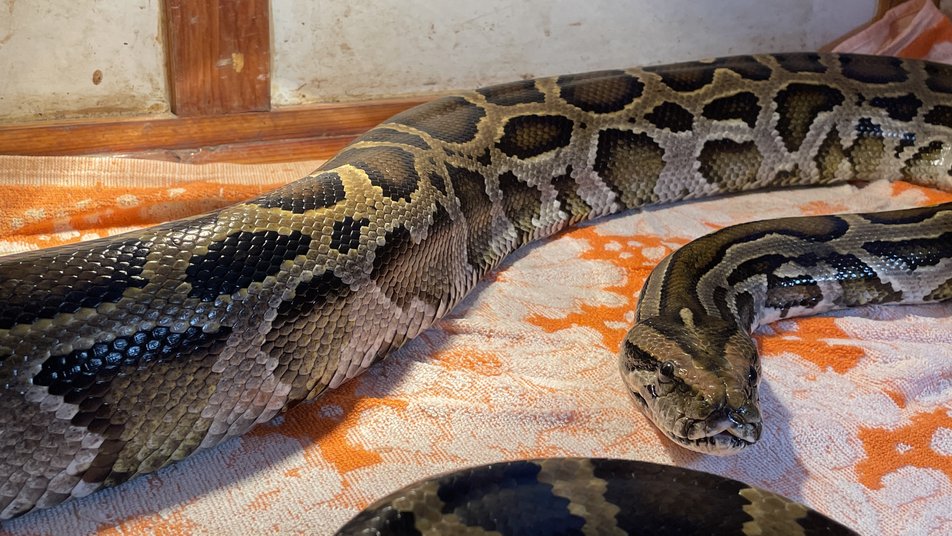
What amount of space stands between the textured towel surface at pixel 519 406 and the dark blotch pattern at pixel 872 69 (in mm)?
1494

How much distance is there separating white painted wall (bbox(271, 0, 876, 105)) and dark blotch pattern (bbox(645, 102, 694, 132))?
2.70 feet

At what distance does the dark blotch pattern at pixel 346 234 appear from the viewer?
9.13 feet

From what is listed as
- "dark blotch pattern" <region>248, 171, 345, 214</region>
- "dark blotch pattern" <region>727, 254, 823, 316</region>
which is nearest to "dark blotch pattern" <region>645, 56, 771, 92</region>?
"dark blotch pattern" <region>727, 254, 823, 316</region>

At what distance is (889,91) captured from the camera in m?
4.67

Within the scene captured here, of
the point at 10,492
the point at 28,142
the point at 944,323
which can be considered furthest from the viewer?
the point at 28,142

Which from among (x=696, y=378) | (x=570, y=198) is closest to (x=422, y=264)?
(x=696, y=378)

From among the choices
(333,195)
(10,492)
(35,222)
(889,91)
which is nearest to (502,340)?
(333,195)

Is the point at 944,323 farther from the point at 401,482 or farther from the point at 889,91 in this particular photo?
the point at 401,482

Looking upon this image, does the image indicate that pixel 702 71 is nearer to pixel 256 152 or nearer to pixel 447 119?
pixel 447 119

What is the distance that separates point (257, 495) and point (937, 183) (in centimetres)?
384

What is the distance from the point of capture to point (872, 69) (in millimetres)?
4734

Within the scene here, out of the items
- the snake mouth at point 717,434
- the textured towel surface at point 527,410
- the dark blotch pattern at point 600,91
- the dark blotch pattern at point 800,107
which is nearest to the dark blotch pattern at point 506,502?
the textured towel surface at point 527,410

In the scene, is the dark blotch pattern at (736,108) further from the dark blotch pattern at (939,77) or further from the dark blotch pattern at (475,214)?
the dark blotch pattern at (475,214)

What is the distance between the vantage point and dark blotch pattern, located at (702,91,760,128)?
4383 mm
